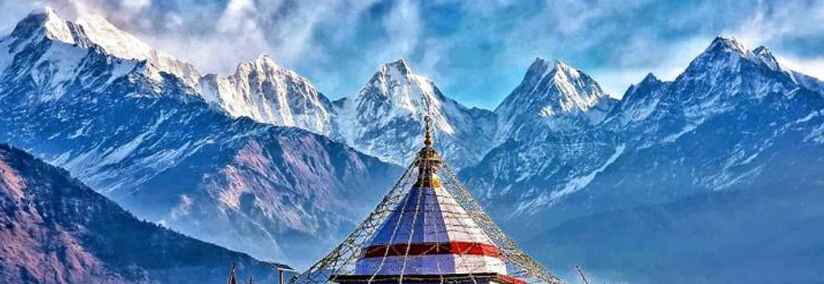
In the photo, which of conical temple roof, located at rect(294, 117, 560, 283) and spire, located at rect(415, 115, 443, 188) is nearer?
conical temple roof, located at rect(294, 117, 560, 283)

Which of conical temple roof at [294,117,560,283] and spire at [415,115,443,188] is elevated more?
spire at [415,115,443,188]

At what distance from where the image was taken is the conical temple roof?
Result: 2264 inches

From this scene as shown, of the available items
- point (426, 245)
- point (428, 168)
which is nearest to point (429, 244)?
point (426, 245)

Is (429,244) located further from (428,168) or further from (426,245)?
(428,168)

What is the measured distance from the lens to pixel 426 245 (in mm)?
57969

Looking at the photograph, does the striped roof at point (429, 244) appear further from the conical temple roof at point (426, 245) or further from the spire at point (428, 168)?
the spire at point (428, 168)

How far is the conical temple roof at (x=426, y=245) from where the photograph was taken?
57.5 m

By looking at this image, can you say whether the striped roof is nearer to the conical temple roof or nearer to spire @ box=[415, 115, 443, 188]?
the conical temple roof

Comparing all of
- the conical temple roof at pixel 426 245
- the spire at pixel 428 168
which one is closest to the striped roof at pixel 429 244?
the conical temple roof at pixel 426 245

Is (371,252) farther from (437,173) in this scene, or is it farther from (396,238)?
(437,173)

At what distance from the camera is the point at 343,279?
59219mm

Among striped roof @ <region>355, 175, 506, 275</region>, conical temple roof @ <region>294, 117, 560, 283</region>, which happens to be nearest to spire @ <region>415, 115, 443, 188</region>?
conical temple roof @ <region>294, 117, 560, 283</region>

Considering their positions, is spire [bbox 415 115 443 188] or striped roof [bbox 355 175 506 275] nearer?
striped roof [bbox 355 175 506 275]

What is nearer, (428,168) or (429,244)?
(429,244)
